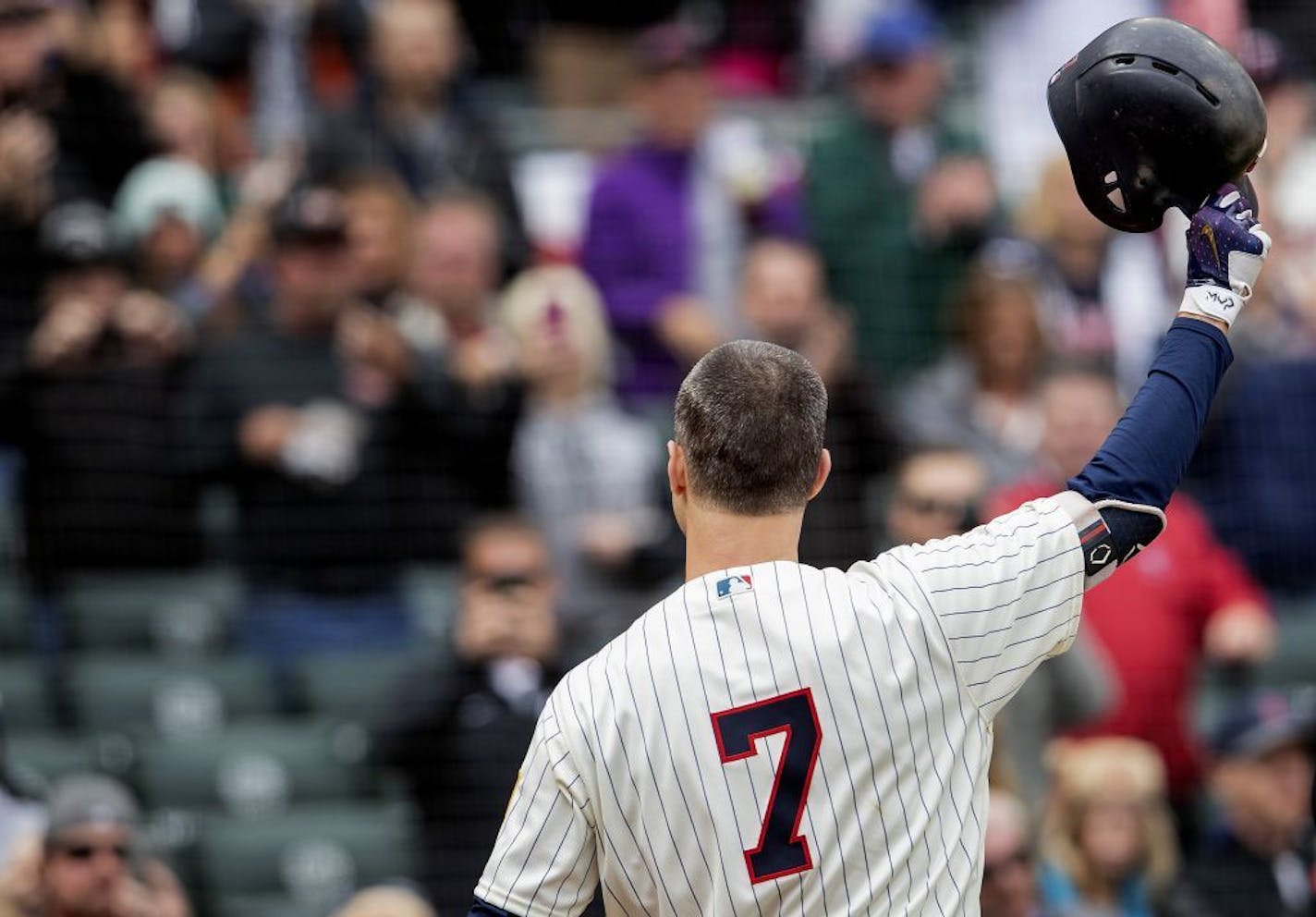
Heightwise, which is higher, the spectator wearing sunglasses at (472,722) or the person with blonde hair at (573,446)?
the person with blonde hair at (573,446)

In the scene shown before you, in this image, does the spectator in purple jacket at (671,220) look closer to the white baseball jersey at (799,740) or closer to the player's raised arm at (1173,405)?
the player's raised arm at (1173,405)

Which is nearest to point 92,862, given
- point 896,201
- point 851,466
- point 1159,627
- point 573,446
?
point 573,446

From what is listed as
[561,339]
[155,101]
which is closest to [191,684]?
[561,339]

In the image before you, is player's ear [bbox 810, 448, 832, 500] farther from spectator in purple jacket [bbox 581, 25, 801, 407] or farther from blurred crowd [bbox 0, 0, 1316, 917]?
spectator in purple jacket [bbox 581, 25, 801, 407]

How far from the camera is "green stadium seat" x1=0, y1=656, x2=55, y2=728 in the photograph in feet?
20.9

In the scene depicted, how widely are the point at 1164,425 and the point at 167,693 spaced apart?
4.41 metres

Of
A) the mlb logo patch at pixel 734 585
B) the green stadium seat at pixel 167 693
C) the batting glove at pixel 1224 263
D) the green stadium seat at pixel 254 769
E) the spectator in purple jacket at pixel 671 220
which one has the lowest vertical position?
the mlb logo patch at pixel 734 585

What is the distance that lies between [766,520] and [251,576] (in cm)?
415

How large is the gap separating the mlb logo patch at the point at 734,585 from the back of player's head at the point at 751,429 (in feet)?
0.26

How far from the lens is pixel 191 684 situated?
21.4 ft

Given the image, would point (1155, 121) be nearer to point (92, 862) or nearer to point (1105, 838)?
point (92, 862)

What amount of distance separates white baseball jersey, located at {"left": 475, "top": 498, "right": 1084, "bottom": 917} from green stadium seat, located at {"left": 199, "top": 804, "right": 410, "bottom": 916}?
11.6 ft

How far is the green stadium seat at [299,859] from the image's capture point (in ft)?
20.0

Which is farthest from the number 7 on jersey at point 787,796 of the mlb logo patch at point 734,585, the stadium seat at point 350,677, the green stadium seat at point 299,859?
the stadium seat at point 350,677
